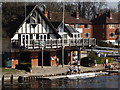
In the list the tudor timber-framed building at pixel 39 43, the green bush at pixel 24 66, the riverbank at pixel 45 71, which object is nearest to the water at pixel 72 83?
the riverbank at pixel 45 71

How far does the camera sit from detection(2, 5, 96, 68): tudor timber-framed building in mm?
69500

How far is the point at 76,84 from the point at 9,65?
14.1 meters

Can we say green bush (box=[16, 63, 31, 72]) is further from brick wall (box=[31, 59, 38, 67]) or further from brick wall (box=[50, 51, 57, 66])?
brick wall (box=[50, 51, 57, 66])

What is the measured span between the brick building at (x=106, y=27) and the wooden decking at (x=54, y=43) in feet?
138

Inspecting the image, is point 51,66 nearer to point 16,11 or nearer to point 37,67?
point 37,67

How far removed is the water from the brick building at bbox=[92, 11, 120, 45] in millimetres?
55925

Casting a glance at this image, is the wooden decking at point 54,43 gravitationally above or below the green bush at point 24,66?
above

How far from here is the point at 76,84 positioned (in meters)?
56.9

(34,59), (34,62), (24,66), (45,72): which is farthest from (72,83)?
(34,59)

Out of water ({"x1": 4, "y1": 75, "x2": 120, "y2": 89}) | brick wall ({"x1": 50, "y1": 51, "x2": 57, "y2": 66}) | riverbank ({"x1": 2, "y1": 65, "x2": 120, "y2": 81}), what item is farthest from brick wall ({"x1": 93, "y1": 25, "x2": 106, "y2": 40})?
water ({"x1": 4, "y1": 75, "x2": 120, "y2": 89})

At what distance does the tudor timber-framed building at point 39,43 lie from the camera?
228 ft

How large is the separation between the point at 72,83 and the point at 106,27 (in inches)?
2431

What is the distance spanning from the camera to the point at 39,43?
6981cm

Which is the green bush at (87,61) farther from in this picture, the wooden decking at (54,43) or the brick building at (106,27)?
the brick building at (106,27)
